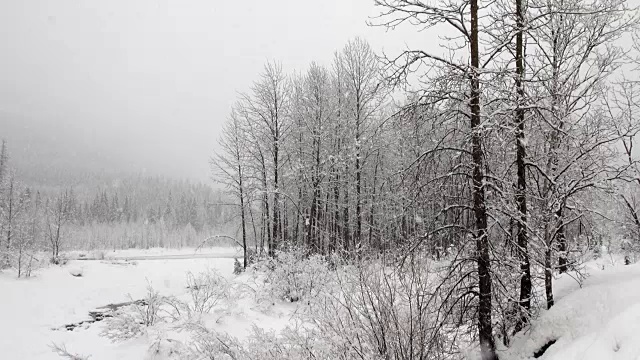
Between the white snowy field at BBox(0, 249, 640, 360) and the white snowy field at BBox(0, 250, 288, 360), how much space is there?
31 millimetres

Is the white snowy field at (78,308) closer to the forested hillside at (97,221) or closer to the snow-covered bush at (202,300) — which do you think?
the snow-covered bush at (202,300)

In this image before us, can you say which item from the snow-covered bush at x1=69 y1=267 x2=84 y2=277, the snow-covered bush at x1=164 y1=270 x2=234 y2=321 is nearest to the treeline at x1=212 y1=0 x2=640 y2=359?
the snow-covered bush at x1=164 y1=270 x2=234 y2=321

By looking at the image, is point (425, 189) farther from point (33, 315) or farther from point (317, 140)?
point (33, 315)

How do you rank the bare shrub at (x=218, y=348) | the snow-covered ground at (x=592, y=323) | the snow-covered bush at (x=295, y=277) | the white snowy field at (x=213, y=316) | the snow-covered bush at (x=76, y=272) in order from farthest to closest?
the snow-covered bush at (x=76, y=272) < the snow-covered bush at (x=295, y=277) < the bare shrub at (x=218, y=348) < the white snowy field at (x=213, y=316) < the snow-covered ground at (x=592, y=323)

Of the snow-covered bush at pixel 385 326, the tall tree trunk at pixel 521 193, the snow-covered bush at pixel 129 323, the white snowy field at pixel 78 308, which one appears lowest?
the white snowy field at pixel 78 308

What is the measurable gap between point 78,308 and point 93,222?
73039 mm

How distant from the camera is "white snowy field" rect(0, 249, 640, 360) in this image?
15.1 ft

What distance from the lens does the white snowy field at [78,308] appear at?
10.5 meters

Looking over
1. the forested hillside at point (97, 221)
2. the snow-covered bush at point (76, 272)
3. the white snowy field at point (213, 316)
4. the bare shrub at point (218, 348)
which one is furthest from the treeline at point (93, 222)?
the bare shrub at point (218, 348)

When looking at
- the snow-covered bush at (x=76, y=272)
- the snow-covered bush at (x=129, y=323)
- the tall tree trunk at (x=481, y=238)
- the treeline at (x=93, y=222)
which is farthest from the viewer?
the snow-covered bush at (x=76, y=272)

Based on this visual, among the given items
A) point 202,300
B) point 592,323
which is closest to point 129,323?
point 202,300

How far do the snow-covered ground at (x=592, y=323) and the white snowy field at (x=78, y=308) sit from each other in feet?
23.5

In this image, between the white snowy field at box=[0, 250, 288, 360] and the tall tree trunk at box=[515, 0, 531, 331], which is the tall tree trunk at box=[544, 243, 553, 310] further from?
the white snowy field at box=[0, 250, 288, 360]

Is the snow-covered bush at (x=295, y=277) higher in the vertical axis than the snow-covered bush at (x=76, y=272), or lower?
higher
